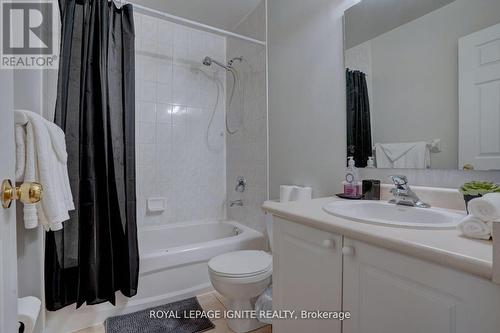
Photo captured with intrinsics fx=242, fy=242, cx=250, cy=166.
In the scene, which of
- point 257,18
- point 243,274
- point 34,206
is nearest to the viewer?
point 34,206

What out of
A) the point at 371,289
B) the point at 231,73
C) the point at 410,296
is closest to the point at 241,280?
the point at 371,289

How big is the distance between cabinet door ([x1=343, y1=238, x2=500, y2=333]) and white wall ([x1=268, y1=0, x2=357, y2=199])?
791mm

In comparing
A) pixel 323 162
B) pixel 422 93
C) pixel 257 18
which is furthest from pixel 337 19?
pixel 257 18

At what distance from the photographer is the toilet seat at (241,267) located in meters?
1.37

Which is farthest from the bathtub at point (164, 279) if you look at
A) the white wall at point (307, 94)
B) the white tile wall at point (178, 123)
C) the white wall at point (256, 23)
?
the white wall at point (256, 23)

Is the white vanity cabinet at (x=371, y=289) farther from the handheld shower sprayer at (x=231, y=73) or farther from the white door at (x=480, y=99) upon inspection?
the handheld shower sprayer at (x=231, y=73)

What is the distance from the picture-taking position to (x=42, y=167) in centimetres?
101

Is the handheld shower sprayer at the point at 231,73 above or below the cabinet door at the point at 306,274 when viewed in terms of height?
above

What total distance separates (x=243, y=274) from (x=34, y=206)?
1032 millimetres

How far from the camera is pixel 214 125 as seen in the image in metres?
2.69

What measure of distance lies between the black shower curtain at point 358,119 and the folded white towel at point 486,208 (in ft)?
2.26

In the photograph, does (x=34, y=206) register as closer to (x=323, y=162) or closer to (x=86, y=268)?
(x=86, y=268)

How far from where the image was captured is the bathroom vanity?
0.53 m

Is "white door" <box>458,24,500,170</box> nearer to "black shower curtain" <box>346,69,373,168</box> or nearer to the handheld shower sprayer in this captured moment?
"black shower curtain" <box>346,69,373,168</box>
